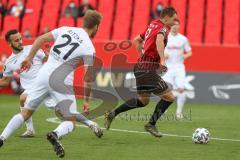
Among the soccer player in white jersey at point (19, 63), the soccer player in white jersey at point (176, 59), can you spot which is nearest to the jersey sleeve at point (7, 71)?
the soccer player in white jersey at point (19, 63)

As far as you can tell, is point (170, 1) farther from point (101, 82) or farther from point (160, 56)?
point (160, 56)

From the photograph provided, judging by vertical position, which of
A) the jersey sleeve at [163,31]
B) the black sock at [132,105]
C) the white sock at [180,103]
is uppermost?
the jersey sleeve at [163,31]

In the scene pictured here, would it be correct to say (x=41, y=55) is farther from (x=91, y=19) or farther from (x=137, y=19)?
(x=137, y=19)

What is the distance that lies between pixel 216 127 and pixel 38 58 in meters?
4.67

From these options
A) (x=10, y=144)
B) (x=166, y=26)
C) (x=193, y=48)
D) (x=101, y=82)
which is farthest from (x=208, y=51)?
(x=10, y=144)

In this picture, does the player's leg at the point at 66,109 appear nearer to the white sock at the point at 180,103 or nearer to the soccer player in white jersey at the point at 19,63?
the soccer player in white jersey at the point at 19,63

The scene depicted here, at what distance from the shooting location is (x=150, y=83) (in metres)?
13.3

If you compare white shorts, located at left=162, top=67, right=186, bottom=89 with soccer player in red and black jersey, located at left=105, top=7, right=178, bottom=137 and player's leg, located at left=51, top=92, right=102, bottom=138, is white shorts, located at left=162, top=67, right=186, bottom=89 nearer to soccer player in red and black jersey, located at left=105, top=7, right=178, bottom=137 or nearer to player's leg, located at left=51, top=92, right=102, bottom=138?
soccer player in red and black jersey, located at left=105, top=7, right=178, bottom=137

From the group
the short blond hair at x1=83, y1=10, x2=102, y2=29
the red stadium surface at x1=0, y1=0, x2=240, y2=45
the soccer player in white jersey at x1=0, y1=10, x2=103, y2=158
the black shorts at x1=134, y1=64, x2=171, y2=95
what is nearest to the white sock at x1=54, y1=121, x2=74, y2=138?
the soccer player in white jersey at x1=0, y1=10, x2=103, y2=158

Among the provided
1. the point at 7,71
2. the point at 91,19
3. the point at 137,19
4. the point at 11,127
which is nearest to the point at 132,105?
the point at 7,71

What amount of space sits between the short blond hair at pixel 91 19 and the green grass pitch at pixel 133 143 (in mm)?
1948

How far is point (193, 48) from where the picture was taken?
75.4 ft

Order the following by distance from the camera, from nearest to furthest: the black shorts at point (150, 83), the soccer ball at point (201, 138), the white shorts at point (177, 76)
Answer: the soccer ball at point (201, 138), the black shorts at point (150, 83), the white shorts at point (177, 76)

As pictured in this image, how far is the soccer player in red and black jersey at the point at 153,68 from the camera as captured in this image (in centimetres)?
1263
